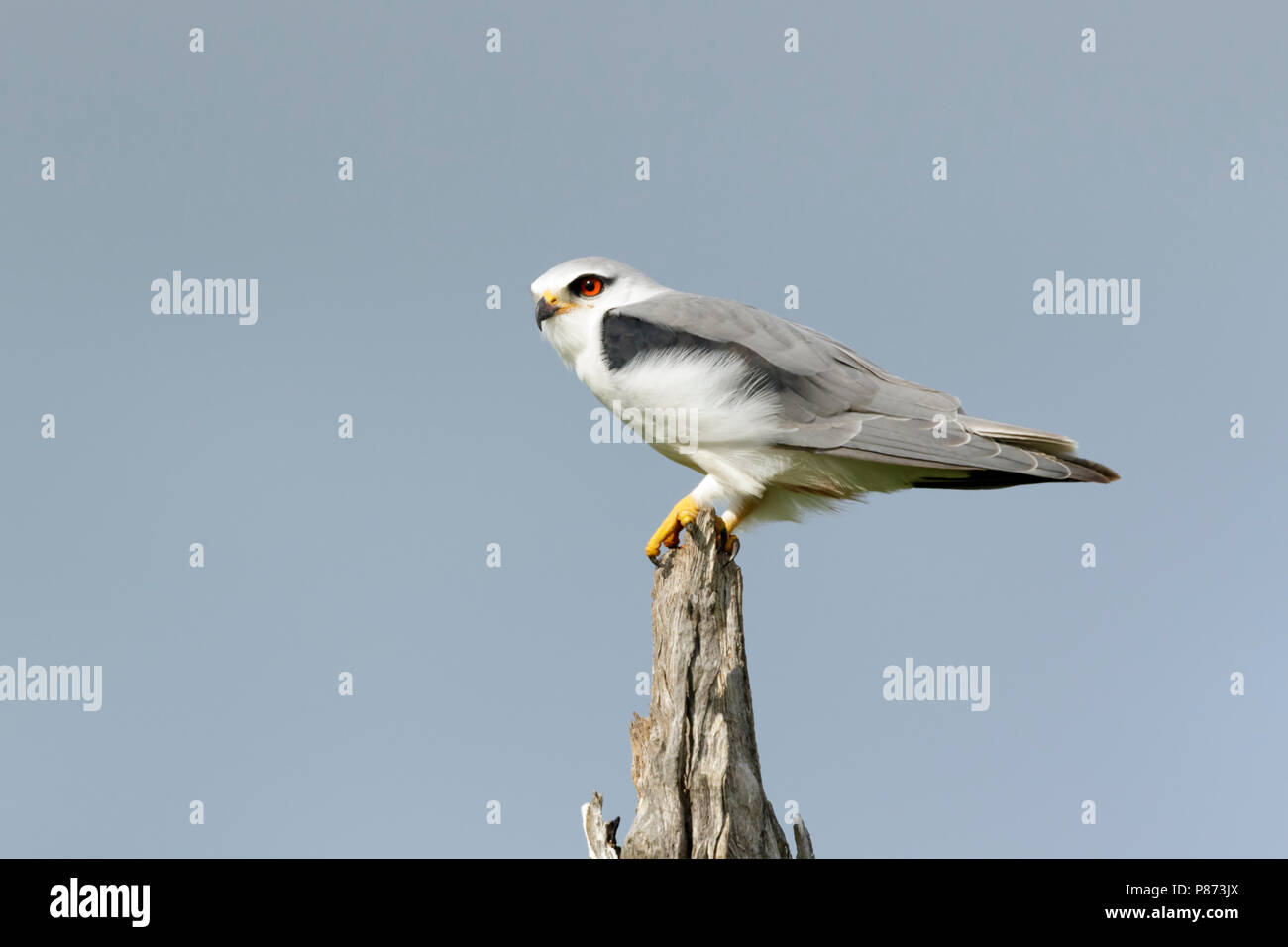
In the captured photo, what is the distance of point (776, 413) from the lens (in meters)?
7.89

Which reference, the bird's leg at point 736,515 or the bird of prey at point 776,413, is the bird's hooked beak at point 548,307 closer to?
the bird of prey at point 776,413

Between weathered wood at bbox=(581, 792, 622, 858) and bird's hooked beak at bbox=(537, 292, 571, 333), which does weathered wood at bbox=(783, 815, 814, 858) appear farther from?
bird's hooked beak at bbox=(537, 292, 571, 333)

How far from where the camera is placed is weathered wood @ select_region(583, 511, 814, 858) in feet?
23.0

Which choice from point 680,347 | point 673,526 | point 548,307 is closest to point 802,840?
point 673,526

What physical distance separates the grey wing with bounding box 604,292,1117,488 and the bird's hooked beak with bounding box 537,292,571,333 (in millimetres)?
478

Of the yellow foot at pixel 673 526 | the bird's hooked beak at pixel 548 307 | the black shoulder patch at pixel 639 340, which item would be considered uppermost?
the bird's hooked beak at pixel 548 307

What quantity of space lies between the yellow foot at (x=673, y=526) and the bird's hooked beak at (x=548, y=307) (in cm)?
172

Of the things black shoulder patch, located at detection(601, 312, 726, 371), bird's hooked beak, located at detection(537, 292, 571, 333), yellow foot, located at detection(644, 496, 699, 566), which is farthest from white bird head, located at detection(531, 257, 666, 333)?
yellow foot, located at detection(644, 496, 699, 566)

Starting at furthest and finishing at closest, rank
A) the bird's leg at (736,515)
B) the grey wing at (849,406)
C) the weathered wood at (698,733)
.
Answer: the bird's leg at (736,515)
the grey wing at (849,406)
the weathered wood at (698,733)

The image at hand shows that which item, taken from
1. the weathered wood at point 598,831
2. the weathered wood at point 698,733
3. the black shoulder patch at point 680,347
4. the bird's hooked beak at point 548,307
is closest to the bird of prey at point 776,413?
the black shoulder patch at point 680,347

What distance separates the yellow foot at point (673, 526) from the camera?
8.15 metres
